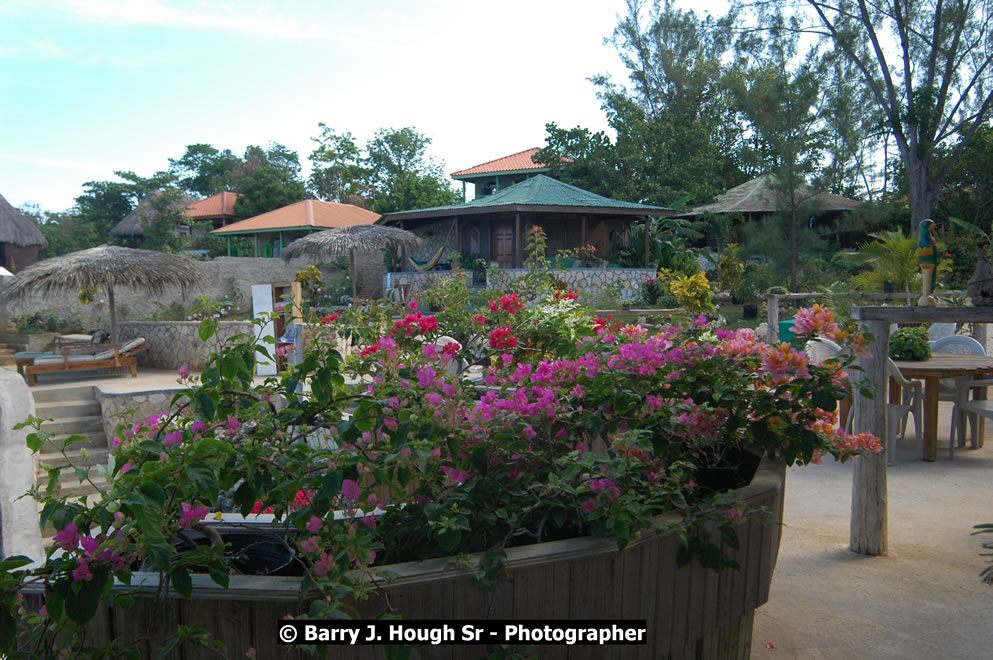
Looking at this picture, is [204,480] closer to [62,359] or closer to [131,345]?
[62,359]

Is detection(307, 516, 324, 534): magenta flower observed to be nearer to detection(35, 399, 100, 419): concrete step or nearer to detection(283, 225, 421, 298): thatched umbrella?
detection(35, 399, 100, 419): concrete step

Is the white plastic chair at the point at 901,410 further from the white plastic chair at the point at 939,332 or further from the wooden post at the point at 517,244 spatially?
the wooden post at the point at 517,244

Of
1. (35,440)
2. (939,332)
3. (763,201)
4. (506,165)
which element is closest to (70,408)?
(35,440)

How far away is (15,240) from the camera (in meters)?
25.4

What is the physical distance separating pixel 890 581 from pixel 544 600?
8.52ft

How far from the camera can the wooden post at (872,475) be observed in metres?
3.81

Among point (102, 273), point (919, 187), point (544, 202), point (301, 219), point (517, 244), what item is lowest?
point (102, 273)

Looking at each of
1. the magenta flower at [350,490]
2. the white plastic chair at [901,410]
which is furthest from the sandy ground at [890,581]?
the magenta flower at [350,490]

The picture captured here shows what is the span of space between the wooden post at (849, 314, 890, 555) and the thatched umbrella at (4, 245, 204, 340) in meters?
13.4

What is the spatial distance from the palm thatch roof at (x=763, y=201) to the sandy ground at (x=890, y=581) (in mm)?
13997

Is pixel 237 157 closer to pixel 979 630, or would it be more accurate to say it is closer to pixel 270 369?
pixel 270 369

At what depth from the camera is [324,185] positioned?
133 feet

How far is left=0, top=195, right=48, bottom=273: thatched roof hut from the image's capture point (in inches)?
997

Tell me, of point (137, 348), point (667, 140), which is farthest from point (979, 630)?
point (667, 140)
